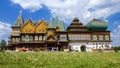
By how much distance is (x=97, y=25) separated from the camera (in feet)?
266

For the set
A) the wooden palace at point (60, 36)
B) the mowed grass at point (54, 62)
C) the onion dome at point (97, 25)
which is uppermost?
the onion dome at point (97, 25)

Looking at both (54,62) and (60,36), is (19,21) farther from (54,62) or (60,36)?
(54,62)

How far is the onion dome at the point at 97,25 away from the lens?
80750mm

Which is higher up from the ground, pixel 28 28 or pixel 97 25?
pixel 97 25

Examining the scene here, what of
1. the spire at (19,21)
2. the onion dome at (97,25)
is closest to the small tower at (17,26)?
the spire at (19,21)

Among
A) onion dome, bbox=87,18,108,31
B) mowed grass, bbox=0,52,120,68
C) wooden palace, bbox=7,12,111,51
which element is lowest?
mowed grass, bbox=0,52,120,68

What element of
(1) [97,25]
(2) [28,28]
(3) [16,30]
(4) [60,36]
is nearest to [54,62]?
(4) [60,36]

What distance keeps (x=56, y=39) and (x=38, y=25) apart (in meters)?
9.83

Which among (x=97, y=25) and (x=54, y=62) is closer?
(x=54, y=62)

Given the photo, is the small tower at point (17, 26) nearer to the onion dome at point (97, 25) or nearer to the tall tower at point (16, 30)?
the tall tower at point (16, 30)

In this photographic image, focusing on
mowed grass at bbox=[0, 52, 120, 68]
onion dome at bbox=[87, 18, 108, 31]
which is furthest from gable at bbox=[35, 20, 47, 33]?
mowed grass at bbox=[0, 52, 120, 68]

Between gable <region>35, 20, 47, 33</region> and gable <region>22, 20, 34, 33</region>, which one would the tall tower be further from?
gable <region>35, 20, 47, 33</region>

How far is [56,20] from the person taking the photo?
265ft

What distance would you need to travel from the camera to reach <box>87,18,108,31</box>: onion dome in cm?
8075
